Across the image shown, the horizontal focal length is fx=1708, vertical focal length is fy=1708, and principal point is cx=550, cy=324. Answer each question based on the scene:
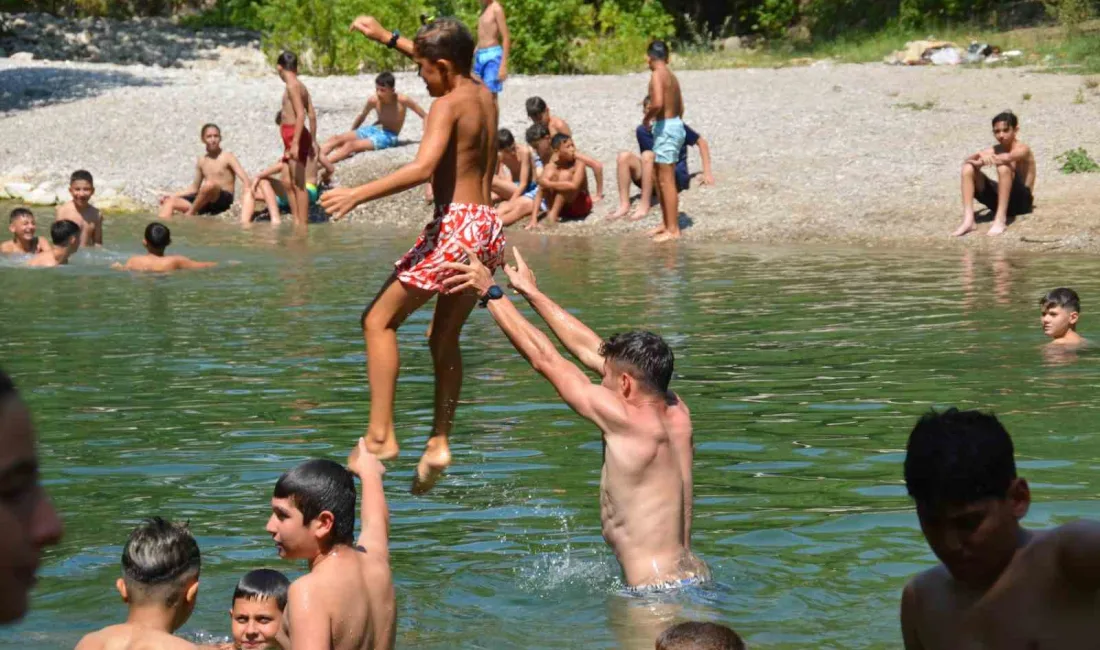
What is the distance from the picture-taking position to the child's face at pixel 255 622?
607 centimetres

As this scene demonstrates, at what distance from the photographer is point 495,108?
710 centimetres

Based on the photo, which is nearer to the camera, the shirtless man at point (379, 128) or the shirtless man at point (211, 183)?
the shirtless man at point (211, 183)

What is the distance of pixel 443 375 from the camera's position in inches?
294

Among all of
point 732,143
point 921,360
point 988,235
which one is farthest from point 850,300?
point 732,143

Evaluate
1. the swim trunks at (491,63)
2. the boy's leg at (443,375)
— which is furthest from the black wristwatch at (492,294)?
the swim trunks at (491,63)

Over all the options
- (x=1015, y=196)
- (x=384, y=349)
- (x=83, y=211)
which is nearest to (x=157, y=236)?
(x=83, y=211)

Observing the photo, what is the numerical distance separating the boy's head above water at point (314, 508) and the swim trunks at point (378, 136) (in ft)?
61.2

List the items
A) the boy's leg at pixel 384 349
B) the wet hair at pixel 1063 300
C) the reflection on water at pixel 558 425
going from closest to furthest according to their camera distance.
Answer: the reflection on water at pixel 558 425 < the boy's leg at pixel 384 349 < the wet hair at pixel 1063 300

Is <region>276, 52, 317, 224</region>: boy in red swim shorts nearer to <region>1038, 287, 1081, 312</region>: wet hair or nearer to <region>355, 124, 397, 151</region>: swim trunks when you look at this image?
<region>355, 124, 397, 151</region>: swim trunks

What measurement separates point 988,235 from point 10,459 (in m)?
16.1

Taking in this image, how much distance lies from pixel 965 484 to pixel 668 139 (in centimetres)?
1565

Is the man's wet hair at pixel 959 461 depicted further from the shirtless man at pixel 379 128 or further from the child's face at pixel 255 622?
the shirtless man at pixel 379 128

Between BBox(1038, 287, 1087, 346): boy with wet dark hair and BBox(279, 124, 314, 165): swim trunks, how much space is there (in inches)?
456

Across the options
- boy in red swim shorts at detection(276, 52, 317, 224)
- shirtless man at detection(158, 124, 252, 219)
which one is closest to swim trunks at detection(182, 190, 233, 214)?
shirtless man at detection(158, 124, 252, 219)
